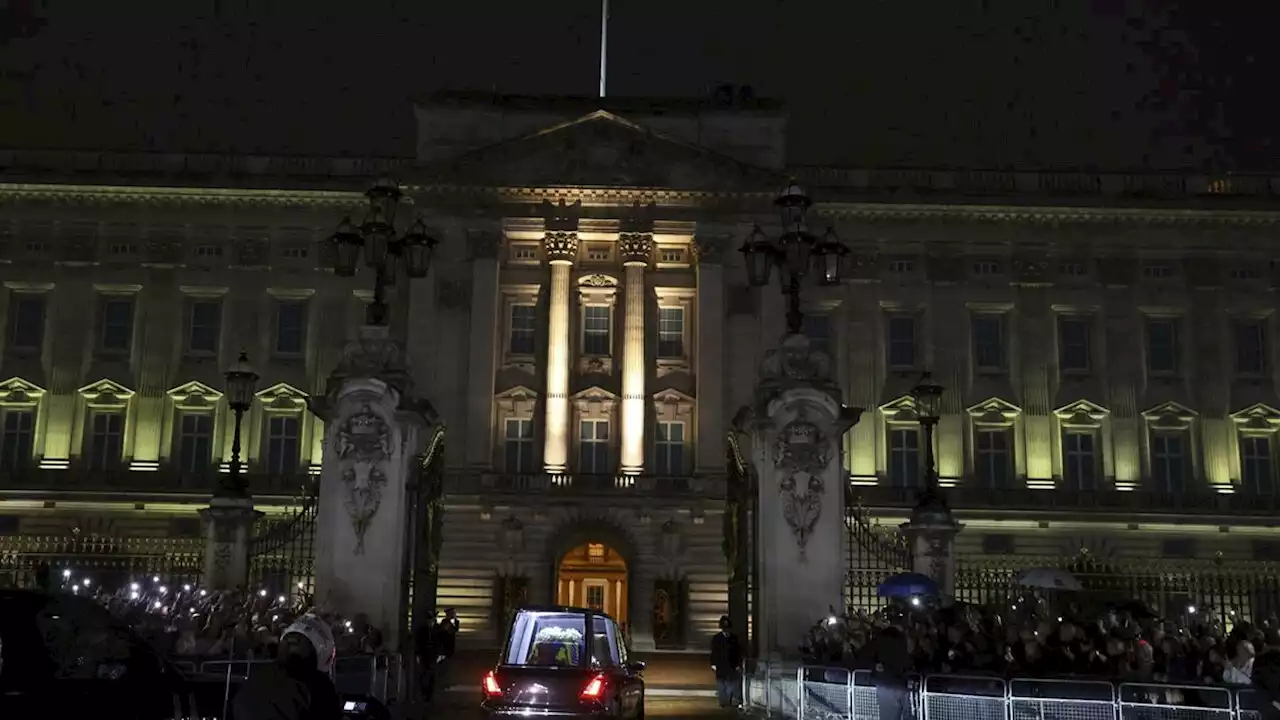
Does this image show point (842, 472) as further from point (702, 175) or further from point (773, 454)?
point (702, 175)

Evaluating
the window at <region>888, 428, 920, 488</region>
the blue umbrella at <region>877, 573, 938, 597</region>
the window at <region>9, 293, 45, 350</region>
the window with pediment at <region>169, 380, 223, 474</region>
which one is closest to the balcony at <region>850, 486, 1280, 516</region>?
the window at <region>888, 428, 920, 488</region>

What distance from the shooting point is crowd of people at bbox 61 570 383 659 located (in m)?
15.1

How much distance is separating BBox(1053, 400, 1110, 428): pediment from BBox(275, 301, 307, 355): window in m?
29.1

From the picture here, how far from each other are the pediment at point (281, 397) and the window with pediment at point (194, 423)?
5.41ft

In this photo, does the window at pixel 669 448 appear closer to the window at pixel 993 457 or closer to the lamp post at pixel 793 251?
the window at pixel 993 457

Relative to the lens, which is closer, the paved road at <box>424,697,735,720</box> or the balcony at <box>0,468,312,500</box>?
the paved road at <box>424,697,735,720</box>

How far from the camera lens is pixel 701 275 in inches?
1865

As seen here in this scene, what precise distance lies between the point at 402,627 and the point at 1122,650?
9.02m

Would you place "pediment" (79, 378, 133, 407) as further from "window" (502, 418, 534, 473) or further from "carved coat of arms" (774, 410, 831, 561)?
"carved coat of arms" (774, 410, 831, 561)

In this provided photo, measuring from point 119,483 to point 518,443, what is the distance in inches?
583

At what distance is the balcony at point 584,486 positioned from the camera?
143ft

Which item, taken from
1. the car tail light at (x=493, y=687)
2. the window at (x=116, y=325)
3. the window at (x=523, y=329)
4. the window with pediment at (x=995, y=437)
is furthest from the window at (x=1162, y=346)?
the car tail light at (x=493, y=687)

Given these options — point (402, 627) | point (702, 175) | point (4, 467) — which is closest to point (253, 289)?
point (4, 467)

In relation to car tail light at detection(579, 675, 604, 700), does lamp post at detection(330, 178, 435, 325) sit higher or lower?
higher
